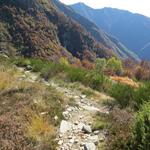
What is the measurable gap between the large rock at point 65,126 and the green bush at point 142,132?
1.92 meters

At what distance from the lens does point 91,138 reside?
820 cm

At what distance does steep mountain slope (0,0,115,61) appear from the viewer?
124875 millimetres

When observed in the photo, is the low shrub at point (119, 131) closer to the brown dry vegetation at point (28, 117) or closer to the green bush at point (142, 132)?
the green bush at point (142, 132)

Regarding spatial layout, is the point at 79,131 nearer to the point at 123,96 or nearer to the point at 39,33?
the point at 123,96

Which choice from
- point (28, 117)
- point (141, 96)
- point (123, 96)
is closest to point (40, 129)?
point (28, 117)

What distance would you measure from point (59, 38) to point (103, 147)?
157748mm

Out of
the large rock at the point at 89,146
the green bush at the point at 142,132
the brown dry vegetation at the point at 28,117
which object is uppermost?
the green bush at the point at 142,132

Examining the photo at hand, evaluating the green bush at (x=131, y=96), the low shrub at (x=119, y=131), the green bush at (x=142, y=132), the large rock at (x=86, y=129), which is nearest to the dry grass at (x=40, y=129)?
the large rock at (x=86, y=129)

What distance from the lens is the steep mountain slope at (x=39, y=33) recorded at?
410ft

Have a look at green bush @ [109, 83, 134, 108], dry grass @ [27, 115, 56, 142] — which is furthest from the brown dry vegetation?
green bush @ [109, 83, 134, 108]

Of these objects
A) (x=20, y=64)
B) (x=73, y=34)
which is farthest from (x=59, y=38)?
(x=20, y=64)

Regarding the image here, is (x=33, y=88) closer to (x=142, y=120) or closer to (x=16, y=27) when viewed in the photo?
(x=142, y=120)

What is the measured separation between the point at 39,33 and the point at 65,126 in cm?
13513

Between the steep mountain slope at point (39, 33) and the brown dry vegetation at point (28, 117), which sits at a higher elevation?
the brown dry vegetation at point (28, 117)
